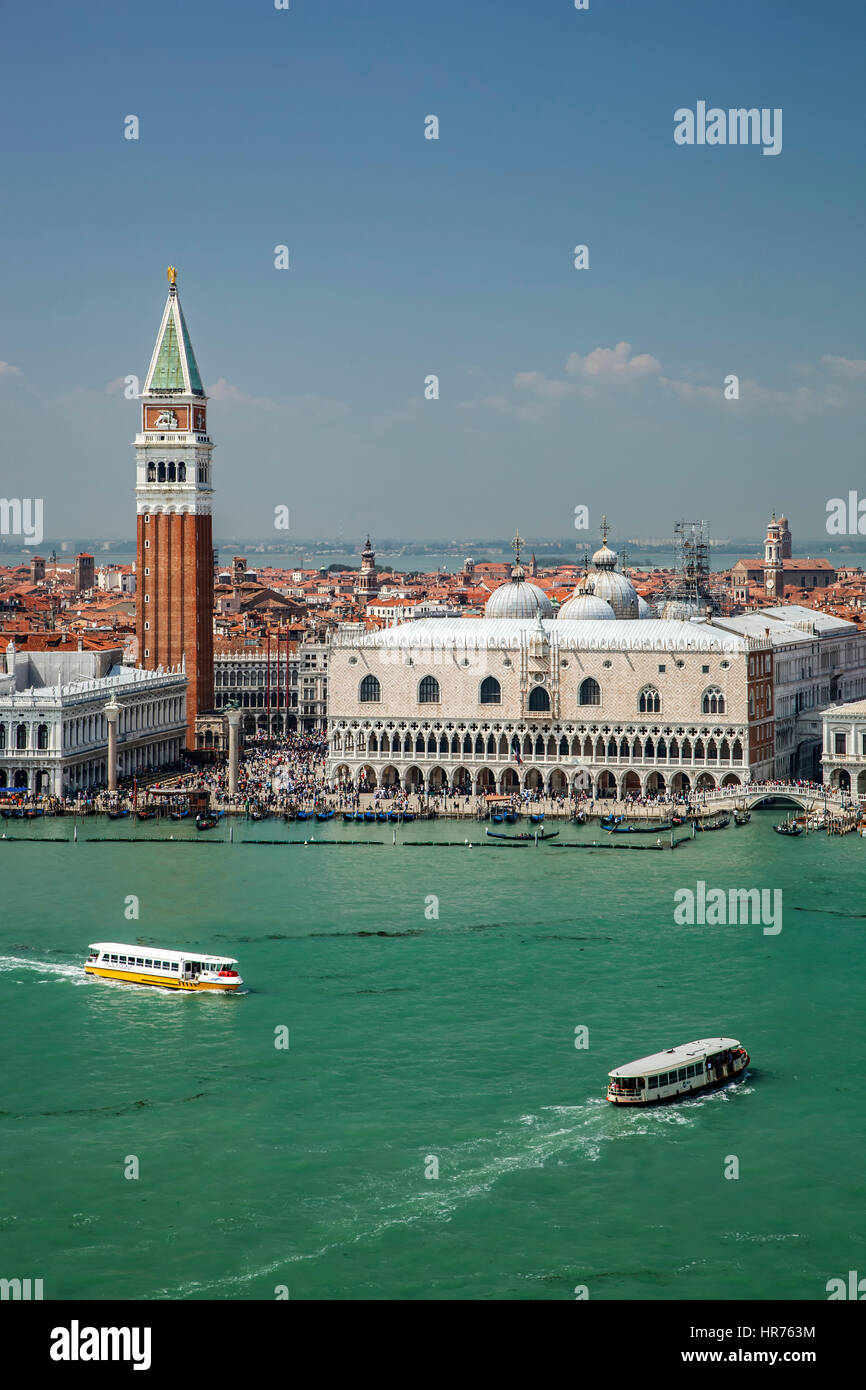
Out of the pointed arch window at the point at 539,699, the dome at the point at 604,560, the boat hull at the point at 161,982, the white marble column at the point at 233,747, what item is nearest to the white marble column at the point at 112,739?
the white marble column at the point at 233,747

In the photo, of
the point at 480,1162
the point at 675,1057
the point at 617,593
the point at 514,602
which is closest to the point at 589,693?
the point at 514,602

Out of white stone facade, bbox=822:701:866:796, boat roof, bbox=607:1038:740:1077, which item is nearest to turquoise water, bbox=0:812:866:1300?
boat roof, bbox=607:1038:740:1077

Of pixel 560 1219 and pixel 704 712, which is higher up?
pixel 704 712

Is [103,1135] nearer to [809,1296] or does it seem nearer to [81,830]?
[809,1296]

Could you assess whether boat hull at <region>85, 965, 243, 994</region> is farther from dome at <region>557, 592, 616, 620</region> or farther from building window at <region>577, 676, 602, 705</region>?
dome at <region>557, 592, 616, 620</region>
